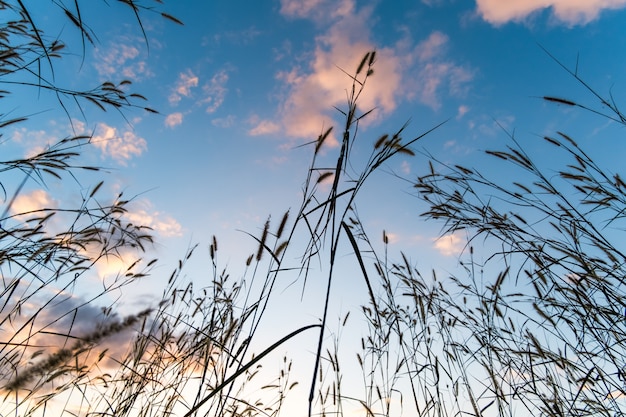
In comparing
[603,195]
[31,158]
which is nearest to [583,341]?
[603,195]

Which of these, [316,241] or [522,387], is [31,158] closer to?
[316,241]

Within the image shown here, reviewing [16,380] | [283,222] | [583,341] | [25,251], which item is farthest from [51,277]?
[583,341]

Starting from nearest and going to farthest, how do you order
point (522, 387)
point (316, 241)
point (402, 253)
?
point (316, 241) → point (522, 387) → point (402, 253)

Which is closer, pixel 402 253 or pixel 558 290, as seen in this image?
pixel 558 290

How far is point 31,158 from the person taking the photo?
71.7 inches

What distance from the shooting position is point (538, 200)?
199 centimetres

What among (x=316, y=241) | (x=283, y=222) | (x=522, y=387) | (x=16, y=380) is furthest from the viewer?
(x=522, y=387)

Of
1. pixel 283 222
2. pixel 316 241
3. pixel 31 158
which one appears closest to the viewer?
pixel 316 241

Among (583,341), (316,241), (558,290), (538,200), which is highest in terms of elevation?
(538,200)

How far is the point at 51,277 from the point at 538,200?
259cm

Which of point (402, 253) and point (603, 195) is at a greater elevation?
point (402, 253)

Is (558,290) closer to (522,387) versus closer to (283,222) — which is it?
(522,387)

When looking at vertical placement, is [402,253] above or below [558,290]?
above

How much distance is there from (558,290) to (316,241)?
4.62 ft
